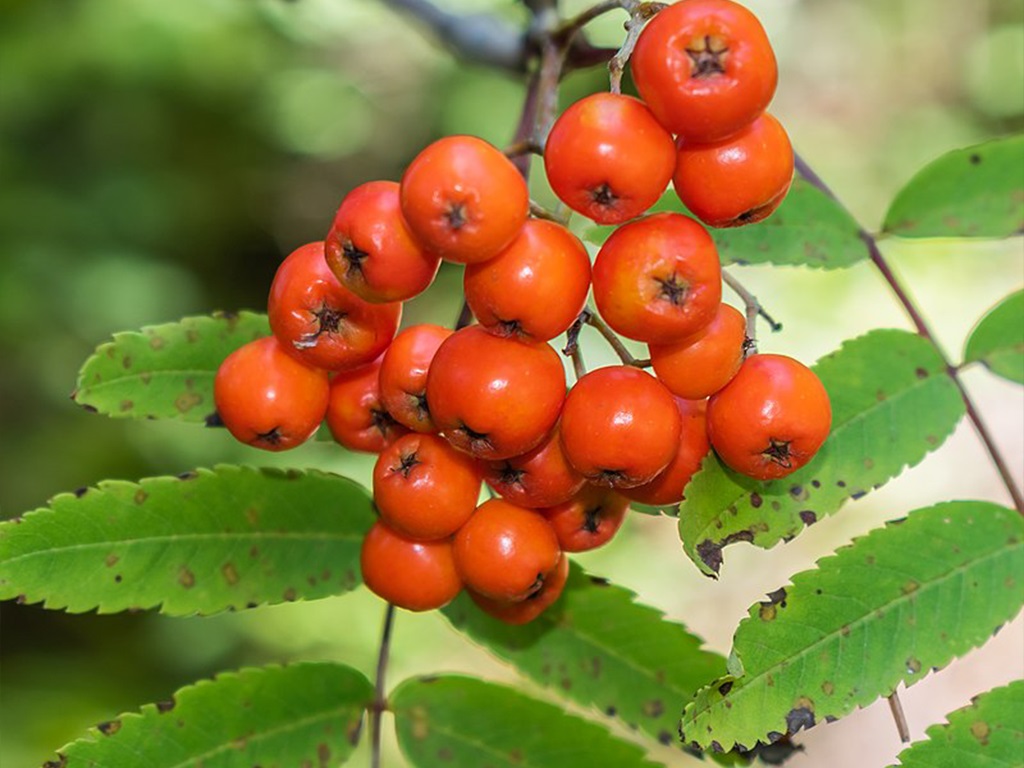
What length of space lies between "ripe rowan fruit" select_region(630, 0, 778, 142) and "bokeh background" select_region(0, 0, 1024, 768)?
2.49 m

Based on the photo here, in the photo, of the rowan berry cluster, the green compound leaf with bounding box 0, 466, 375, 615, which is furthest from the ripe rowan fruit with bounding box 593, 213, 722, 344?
the green compound leaf with bounding box 0, 466, 375, 615

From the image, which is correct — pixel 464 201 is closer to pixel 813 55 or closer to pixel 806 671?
pixel 806 671

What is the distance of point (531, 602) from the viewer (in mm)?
1566

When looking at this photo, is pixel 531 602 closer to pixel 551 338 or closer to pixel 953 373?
pixel 551 338

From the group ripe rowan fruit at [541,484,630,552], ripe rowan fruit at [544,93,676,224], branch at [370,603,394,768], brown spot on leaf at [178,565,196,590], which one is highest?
ripe rowan fruit at [544,93,676,224]

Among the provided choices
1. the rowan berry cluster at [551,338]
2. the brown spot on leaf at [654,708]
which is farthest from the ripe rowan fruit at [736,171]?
the brown spot on leaf at [654,708]

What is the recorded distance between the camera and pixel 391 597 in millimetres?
1559

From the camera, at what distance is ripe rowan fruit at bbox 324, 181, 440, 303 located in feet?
4.31

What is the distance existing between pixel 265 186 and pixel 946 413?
13.7 ft

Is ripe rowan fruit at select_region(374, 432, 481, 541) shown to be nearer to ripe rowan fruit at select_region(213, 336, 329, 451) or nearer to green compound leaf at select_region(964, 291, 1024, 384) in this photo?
ripe rowan fruit at select_region(213, 336, 329, 451)

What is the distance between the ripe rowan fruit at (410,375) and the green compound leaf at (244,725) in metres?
0.51

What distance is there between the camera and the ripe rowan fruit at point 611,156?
4.10 ft

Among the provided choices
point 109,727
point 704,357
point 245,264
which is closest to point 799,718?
point 704,357

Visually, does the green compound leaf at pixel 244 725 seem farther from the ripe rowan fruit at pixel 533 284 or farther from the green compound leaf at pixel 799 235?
the green compound leaf at pixel 799 235
